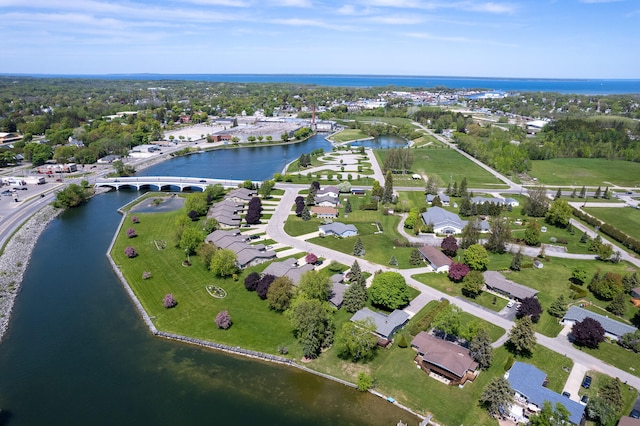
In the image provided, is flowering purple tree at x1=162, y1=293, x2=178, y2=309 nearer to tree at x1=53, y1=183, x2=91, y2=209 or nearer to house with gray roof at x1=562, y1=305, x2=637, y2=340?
house with gray roof at x1=562, y1=305, x2=637, y2=340

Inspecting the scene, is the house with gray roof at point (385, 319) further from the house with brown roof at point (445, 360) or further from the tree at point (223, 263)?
the tree at point (223, 263)

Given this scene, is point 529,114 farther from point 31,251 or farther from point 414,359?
point 31,251

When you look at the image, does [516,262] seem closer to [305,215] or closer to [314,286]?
[314,286]

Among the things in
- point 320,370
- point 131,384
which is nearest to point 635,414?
point 320,370

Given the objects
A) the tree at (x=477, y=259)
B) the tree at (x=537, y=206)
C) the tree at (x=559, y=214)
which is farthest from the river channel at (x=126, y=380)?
the tree at (x=537, y=206)

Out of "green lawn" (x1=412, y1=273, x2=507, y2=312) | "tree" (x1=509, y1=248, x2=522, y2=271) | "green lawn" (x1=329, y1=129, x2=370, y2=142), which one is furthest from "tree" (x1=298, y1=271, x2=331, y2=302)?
"green lawn" (x1=329, y1=129, x2=370, y2=142)

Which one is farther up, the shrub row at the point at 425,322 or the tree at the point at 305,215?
the tree at the point at 305,215
